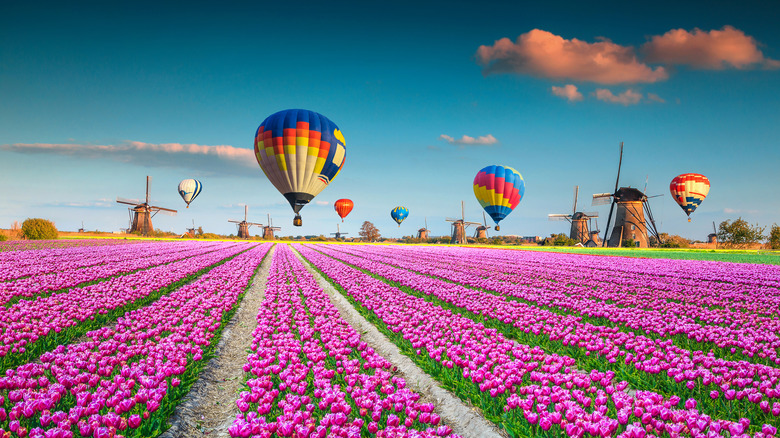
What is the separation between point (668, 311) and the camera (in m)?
9.27

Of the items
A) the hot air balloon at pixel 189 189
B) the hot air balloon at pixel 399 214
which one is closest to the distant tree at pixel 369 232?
the hot air balloon at pixel 399 214

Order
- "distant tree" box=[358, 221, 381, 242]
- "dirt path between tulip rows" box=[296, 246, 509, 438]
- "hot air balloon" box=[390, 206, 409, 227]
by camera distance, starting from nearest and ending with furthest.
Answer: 1. "dirt path between tulip rows" box=[296, 246, 509, 438]
2. "hot air balloon" box=[390, 206, 409, 227]
3. "distant tree" box=[358, 221, 381, 242]

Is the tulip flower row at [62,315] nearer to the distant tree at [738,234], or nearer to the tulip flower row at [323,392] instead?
the tulip flower row at [323,392]

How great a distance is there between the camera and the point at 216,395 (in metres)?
5.05

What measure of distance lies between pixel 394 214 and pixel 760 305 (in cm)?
10188

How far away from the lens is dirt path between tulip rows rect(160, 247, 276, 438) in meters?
4.16

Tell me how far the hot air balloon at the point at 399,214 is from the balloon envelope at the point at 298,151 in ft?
235

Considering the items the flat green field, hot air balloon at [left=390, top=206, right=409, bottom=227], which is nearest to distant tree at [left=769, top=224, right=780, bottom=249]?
the flat green field

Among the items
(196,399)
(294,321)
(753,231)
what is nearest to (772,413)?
(196,399)

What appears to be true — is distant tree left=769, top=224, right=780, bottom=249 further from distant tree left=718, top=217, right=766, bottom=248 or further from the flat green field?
the flat green field

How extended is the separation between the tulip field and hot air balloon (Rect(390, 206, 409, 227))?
99.2 m

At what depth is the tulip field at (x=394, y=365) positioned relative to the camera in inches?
144

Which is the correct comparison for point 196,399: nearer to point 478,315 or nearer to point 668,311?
point 478,315

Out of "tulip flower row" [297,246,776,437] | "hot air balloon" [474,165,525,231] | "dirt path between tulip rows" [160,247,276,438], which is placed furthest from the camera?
"hot air balloon" [474,165,525,231]
